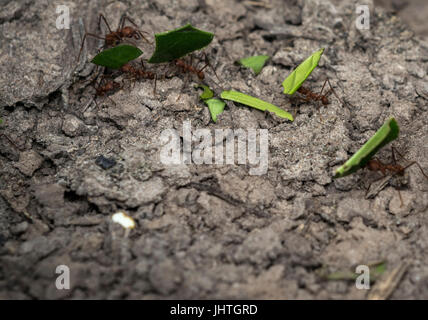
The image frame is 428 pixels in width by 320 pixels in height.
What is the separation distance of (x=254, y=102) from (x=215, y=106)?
0.22 metres

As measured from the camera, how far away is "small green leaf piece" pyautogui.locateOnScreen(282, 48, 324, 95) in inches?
92.1

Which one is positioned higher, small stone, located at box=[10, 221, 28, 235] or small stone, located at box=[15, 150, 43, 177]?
small stone, located at box=[15, 150, 43, 177]

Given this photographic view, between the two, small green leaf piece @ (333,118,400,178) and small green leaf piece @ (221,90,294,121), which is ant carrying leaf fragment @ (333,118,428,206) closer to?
small green leaf piece @ (333,118,400,178)

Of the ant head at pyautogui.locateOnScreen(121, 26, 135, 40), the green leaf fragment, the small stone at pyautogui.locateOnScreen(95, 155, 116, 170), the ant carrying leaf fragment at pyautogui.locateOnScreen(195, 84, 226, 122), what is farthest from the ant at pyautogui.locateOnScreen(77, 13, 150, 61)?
the green leaf fragment

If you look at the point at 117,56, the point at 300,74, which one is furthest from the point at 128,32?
the point at 300,74

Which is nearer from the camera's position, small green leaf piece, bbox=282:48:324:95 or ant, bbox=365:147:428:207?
ant, bbox=365:147:428:207

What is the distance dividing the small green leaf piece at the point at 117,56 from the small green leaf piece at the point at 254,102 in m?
0.54

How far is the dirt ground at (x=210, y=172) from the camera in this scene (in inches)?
69.5

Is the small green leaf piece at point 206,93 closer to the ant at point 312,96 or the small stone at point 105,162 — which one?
the ant at point 312,96

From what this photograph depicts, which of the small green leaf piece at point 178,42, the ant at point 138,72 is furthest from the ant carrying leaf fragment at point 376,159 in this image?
the ant at point 138,72

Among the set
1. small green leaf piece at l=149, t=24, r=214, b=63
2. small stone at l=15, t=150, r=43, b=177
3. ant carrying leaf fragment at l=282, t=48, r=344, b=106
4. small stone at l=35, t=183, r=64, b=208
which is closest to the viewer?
small stone at l=35, t=183, r=64, b=208

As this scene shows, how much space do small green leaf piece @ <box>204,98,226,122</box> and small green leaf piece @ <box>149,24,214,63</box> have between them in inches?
12.4

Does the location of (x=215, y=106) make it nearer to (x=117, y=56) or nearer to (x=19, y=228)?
(x=117, y=56)

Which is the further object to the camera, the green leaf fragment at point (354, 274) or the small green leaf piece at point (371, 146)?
the small green leaf piece at point (371, 146)
